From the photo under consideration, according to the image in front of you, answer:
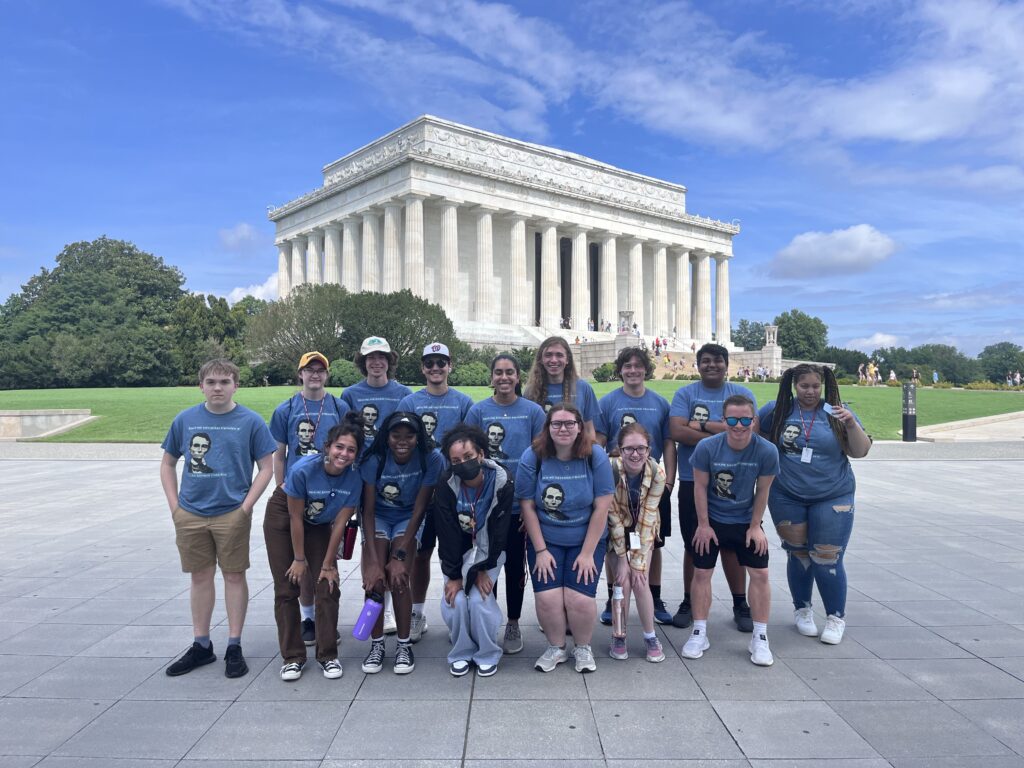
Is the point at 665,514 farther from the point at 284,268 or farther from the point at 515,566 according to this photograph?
the point at 284,268

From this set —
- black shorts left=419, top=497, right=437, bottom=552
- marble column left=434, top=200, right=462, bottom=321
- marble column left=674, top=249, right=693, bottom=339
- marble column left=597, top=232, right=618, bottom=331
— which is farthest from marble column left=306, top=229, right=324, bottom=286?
black shorts left=419, top=497, right=437, bottom=552

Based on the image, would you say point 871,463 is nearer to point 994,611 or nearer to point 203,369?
point 994,611

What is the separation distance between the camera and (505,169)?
5716 centimetres

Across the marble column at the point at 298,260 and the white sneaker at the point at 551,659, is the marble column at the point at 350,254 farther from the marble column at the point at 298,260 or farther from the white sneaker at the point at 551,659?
the white sneaker at the point at 551,659

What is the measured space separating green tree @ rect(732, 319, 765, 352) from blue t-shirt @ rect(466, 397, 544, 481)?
4425 inches

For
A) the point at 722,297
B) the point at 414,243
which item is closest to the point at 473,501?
the point at 414,243

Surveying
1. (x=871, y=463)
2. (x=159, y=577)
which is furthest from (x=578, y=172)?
(x=159, y=577)

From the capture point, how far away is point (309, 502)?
17.0 ft

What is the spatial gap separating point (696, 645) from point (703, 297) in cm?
6780

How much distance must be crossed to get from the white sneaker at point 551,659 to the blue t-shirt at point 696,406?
187 centimetres

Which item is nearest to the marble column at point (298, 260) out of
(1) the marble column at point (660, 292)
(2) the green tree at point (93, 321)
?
(2) the green tree at point (93, 321)

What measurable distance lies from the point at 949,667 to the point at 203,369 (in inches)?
228

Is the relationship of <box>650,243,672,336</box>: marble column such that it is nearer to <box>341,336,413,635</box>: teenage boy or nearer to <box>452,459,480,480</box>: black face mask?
<box>341,336,413,635</box>: teenage boy

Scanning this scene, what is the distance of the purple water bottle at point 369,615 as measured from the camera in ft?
16.0
